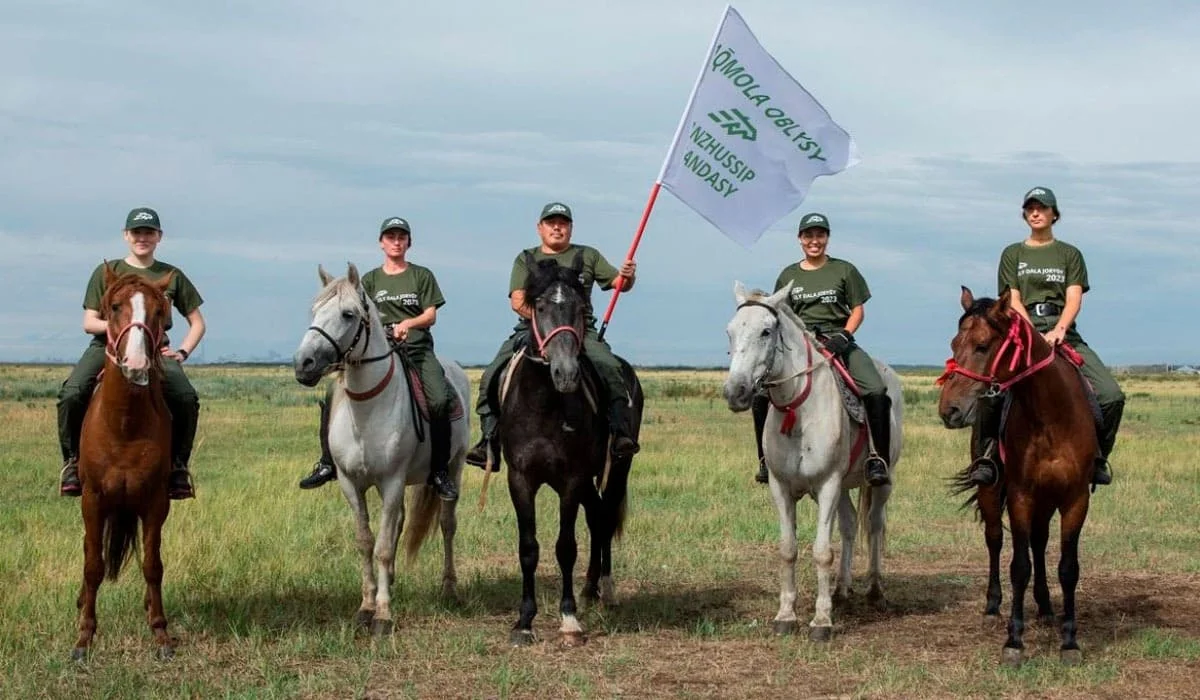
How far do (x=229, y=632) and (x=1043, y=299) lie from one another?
643cm

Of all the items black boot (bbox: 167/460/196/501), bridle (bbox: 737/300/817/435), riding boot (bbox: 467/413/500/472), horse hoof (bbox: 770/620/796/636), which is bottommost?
horse hoof (bbox: 770/620/796/636)

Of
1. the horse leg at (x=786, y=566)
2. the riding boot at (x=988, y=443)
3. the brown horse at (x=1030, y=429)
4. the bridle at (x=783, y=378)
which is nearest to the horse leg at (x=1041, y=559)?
the brown horse at (x=1030, y=429)

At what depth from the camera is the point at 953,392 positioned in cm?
741

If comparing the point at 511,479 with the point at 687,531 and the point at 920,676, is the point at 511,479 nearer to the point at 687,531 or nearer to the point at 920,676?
the point at 920,676

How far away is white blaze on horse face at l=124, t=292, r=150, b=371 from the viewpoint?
748 centimetres

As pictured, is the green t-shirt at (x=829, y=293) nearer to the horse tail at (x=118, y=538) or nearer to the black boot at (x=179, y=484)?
the black boot at (x=179, y=484)

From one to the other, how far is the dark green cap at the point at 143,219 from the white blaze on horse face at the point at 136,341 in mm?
1132

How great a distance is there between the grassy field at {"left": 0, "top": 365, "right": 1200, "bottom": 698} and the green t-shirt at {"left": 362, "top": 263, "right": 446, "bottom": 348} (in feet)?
7.79

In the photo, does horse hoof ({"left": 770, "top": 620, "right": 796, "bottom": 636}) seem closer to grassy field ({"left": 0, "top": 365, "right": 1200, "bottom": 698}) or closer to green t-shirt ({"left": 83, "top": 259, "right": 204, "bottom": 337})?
grassy field ({"left": 0, "top": 365, "right": 1200, "bottom": 698})

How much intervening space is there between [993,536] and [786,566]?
167cm

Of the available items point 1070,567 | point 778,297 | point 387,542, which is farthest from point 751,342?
point 387,542

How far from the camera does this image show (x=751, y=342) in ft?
27.7

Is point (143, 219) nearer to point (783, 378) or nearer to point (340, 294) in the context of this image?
point (340, 294)

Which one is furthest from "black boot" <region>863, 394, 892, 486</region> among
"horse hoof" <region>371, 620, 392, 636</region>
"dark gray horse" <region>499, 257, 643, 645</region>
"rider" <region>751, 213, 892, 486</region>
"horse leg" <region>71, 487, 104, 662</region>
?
"horse leg" <region>71, 487, 104, 662</region>
